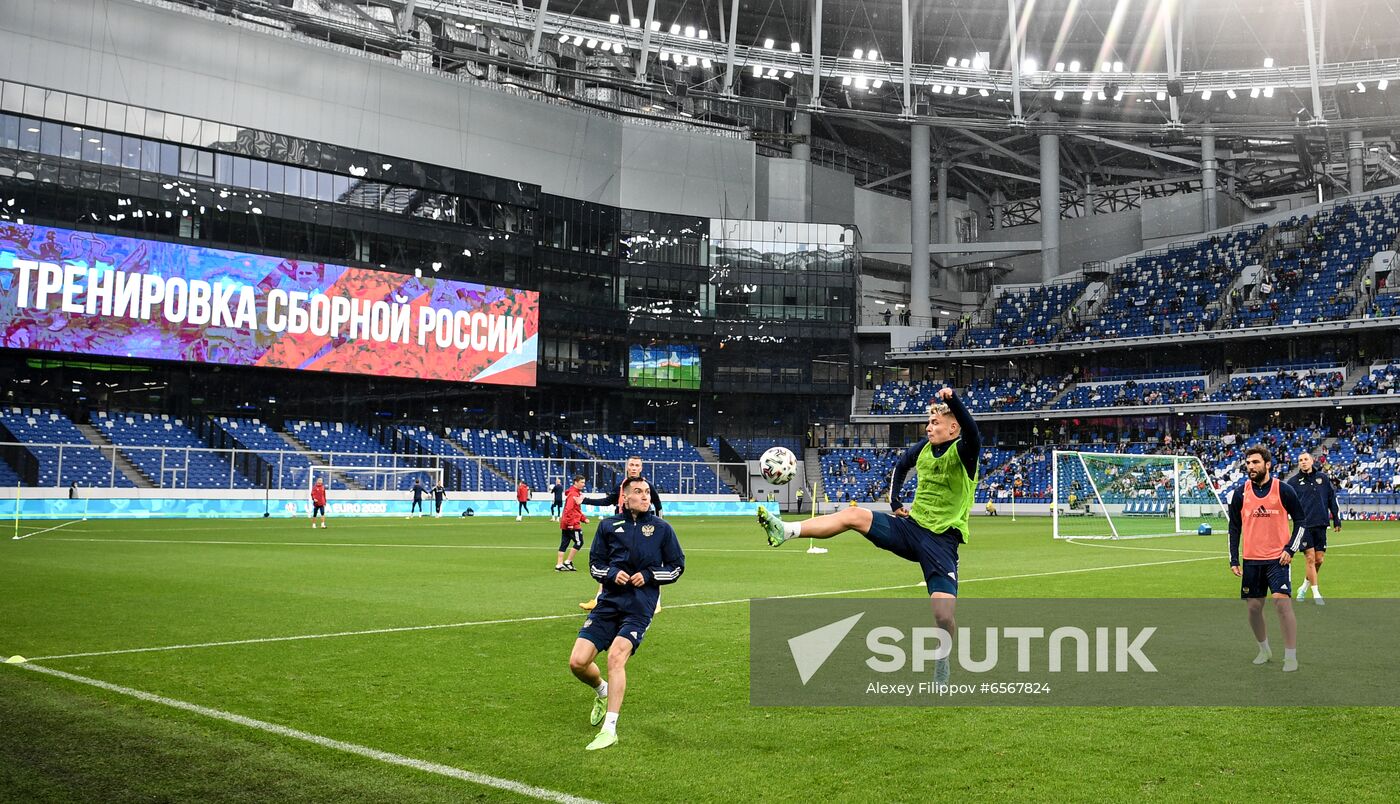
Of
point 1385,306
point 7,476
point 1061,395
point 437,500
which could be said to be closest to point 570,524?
point 7,476

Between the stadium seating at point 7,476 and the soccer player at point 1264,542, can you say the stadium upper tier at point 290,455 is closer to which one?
the stadium seating at point 7,476

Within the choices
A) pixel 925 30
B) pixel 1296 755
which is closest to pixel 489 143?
pixel 925 30

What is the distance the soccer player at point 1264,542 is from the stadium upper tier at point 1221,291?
203 feet

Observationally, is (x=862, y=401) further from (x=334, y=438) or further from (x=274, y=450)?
(x=274, y=450)

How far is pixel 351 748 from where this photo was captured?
734 cm

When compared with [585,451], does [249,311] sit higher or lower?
higher

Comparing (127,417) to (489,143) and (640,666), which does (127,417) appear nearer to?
(489,143)

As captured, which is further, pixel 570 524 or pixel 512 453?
pixel 512 453

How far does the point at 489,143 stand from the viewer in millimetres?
69438

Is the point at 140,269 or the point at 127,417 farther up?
the point at 140,269

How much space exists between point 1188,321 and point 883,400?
21422 mm

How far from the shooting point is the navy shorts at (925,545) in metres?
8.78

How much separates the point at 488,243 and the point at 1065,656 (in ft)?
198

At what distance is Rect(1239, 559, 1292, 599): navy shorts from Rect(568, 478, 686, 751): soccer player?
5857 millimetres
